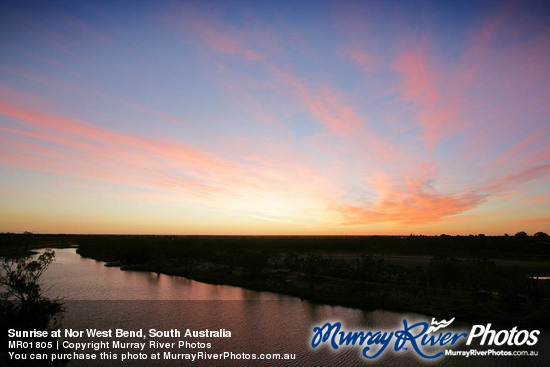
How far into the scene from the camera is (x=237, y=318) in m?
46.5

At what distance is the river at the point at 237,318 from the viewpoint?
107 feet

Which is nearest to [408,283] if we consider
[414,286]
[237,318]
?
[414,286]

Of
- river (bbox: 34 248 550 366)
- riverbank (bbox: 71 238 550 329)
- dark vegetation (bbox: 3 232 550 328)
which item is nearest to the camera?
river (bbox: 34 248 550 366)

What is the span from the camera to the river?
3275 cm

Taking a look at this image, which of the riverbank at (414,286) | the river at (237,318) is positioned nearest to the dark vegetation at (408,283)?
the riverbank at (414,286)

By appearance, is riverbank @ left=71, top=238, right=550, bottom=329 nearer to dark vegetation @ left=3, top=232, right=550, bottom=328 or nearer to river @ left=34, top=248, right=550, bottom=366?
dark vegetation @ left=3, top=232, right=550, bottom=328

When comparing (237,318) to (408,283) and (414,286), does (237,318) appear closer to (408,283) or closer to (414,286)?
(414,286)

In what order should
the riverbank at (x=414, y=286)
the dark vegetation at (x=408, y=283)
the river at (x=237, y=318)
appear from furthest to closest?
1. the dark vegetation at (x=408, y=283)
2. the riverbank at (x=414, y=286)
3. the river at (x=237, y=318)

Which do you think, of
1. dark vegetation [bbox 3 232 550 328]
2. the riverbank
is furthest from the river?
dark vegetation [bbox 3 232 550 328]

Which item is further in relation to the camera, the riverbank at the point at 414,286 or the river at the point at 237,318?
the riverbank at the point at 414,286

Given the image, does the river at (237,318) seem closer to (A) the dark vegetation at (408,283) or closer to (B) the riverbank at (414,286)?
(B) the riverbank at (414,286)

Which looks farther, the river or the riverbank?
the riverbank

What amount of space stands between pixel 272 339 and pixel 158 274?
212ft

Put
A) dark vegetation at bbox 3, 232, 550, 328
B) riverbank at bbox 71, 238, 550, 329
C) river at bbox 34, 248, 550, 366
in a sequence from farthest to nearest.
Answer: dark vegetation at bbox 3, 232, 550, 328 < riverbank at bbox 71, 238, 550, 329 < river at bbox 34, 248, 550, 366
